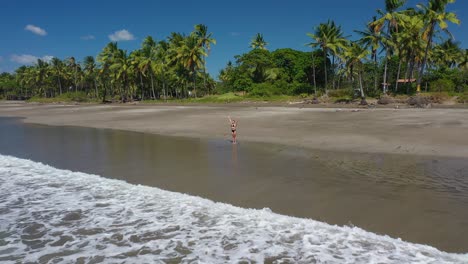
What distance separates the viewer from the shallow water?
600 cm

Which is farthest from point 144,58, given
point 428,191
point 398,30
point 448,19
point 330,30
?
point 428,191

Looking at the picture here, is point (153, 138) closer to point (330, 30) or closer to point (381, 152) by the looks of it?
point (381, 152)

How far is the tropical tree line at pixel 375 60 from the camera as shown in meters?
36.9

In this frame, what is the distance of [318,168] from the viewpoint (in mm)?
9656

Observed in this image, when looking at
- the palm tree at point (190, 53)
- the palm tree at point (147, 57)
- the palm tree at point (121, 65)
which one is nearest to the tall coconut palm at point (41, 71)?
the palm tree at point (121, 65)

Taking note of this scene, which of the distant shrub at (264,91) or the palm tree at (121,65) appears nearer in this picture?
the distant shrub at (264,91)

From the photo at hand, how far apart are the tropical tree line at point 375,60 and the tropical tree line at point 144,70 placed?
26.3 feet

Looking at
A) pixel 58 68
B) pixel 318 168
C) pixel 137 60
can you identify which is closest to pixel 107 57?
pixel 137 60

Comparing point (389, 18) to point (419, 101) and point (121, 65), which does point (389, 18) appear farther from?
point (121, 65)

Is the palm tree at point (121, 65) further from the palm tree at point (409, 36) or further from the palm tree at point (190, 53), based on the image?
the palm tree at point (409, 36)

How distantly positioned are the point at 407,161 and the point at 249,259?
720 cm

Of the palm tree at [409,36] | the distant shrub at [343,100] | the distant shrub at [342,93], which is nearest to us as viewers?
the palm tree at [409,36]

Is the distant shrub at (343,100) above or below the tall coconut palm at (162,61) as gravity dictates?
below

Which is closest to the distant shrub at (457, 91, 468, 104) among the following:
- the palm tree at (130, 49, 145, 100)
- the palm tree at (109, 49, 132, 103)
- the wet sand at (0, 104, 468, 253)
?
the wet sand at (0, 104, 468, 253)
